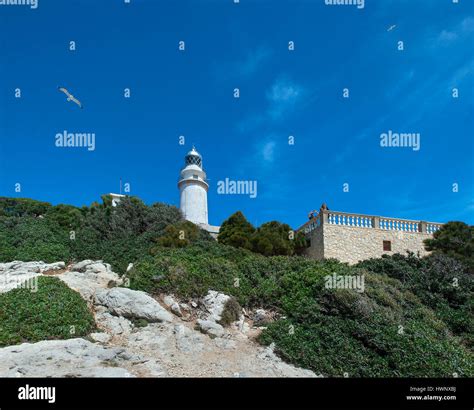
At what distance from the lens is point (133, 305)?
39.5 feet

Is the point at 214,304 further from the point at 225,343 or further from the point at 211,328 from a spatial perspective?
the point at 225,343

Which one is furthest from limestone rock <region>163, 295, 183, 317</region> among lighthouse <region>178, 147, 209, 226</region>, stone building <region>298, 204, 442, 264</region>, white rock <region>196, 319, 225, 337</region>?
lighthouse <region>178, 147, 209, 226</region>

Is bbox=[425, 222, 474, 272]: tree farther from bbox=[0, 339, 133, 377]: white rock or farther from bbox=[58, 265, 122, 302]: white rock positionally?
bbox=[0, 339, 133, 377]: white rock

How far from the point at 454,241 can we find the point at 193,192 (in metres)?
18.2

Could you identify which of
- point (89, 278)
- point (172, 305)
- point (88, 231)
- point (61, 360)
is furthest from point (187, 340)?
point (88, 231)

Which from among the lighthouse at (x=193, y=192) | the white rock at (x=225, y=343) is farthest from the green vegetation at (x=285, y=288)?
the lighthouse at (x=193, y=192)

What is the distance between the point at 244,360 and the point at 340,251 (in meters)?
12.2

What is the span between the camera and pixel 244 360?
1048cm

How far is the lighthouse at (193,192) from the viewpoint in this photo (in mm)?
32347

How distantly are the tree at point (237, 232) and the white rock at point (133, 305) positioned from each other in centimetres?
916

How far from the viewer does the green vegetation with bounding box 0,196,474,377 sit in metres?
10.8

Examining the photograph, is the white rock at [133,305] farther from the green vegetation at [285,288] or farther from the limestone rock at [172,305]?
the green vegetation at [285,288]
